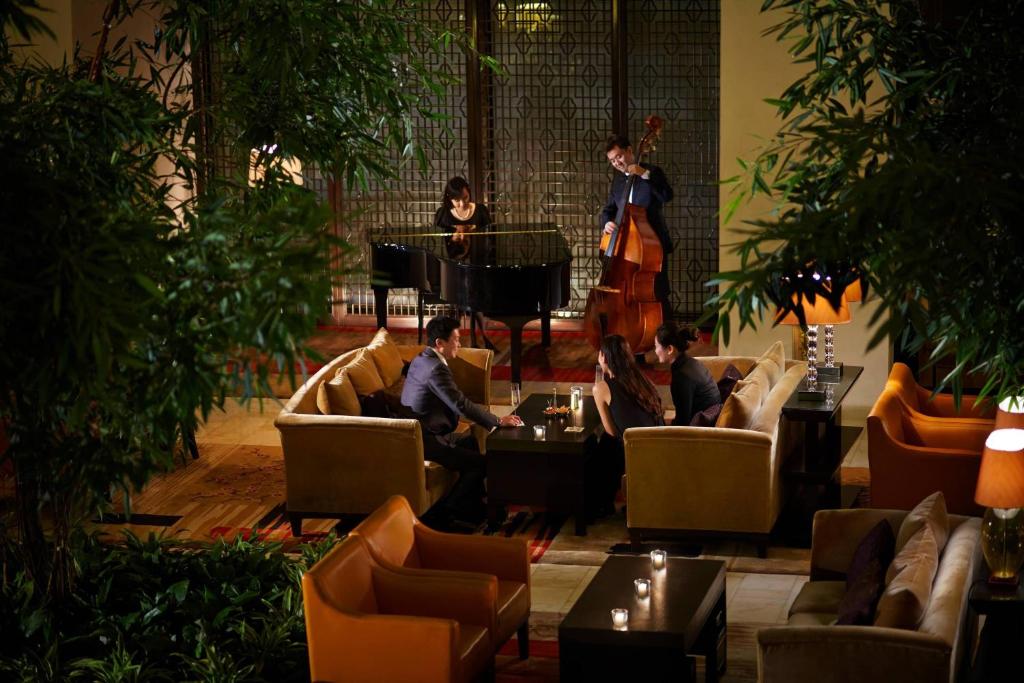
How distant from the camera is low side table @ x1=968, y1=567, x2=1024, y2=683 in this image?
5.60 m

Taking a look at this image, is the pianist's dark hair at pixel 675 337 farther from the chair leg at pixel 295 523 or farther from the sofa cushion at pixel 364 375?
the chair leg at pixel 295 523

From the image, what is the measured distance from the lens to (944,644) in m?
4.89

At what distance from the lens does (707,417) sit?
25.8ft

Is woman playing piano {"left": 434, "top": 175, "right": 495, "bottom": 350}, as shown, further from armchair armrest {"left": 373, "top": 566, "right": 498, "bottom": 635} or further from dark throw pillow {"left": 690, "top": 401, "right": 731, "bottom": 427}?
armchair armrest {"left": 373, "top": 566, "right": 498, "bottom": 635}

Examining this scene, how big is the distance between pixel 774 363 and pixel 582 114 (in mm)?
4748

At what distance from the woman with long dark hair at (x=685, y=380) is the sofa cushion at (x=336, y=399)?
5.69 ft

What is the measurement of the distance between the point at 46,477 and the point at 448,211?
6.90 m

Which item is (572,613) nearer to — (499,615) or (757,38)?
(499,615)

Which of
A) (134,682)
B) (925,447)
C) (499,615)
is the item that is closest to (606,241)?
(925,447)

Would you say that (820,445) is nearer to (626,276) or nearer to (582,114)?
(626,276)

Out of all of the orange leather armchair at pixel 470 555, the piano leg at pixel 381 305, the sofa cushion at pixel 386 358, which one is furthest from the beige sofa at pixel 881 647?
the piano leg at pixel 381 305

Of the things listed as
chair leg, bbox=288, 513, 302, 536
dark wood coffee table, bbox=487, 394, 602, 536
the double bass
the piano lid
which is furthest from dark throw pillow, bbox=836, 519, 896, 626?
the piano lid

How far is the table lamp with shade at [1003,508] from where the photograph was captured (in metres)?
5.69

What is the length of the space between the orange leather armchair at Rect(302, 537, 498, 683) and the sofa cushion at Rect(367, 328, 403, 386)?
319 centimetres
